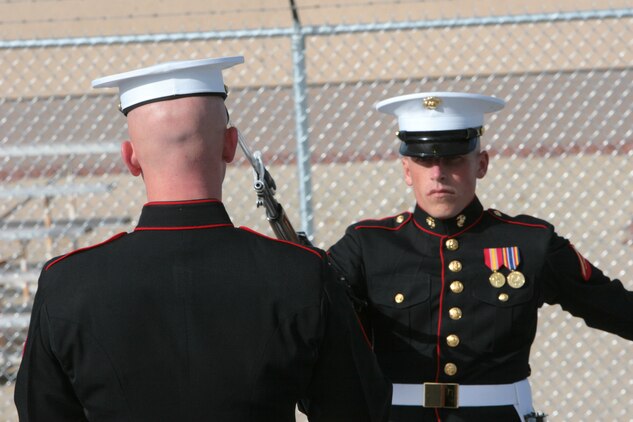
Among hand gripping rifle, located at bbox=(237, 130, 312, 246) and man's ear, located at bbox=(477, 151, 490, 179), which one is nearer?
hand gripping rifle, located at bbox=(237, 130, 312, 246)

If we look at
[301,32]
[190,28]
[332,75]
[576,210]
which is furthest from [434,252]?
[190,28]

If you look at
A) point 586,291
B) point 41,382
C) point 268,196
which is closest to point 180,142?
point 41,382

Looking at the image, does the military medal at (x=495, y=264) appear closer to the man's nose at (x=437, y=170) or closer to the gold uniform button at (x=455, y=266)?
the gold uniform button at (x=455, y=266)

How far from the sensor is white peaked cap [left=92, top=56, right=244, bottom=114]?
1625mm

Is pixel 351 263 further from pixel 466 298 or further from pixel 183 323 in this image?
pixel 183 323

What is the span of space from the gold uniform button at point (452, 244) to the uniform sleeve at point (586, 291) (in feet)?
0.85

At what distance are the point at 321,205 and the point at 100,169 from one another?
9.77 ft

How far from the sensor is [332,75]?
13.8 m

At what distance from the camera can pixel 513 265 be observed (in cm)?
264

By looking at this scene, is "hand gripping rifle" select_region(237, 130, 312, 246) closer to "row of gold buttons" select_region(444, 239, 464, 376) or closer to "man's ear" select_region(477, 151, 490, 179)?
"row of gold buttons" select_region(444, 239, 464, 376)

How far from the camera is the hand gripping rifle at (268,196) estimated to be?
88.0 inches

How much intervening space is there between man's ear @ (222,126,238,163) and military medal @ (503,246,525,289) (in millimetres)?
1223

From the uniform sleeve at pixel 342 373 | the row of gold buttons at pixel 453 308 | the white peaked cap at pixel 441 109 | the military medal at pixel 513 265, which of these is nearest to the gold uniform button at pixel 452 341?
the row of gold buttons at pixel 453 308

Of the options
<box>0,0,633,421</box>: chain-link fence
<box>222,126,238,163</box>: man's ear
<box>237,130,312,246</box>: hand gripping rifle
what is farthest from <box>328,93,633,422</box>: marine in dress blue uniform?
<box>0,0,633,421</box>: chain-link fence
